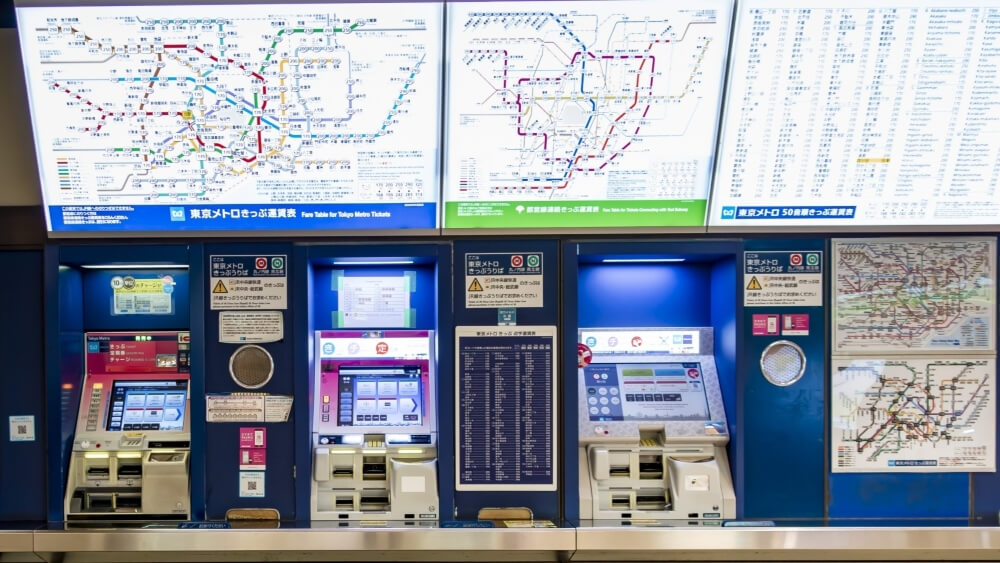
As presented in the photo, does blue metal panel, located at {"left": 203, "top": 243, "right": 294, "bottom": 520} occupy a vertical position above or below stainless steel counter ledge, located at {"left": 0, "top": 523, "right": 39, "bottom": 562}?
above

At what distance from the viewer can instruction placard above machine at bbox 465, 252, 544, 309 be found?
3105 mm

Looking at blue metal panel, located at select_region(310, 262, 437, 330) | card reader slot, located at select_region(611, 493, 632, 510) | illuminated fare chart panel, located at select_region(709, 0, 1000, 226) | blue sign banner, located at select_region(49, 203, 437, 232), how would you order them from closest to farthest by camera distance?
illuminated fare chart panel, located at select_region(709, 0, 1000, 226)
blue sign banner, located at select_region(49, 203, 437, 232)
card reader slot, located at select_region(611, 493, 632, 510)
blue metal panel, located at select_region(310, 262, 437, 330)

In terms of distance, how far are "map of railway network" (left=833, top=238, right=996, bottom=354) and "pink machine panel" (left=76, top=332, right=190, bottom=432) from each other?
123 inches

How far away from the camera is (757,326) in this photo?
3.13 m

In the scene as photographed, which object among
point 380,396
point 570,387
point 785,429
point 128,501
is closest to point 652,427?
point 570,387

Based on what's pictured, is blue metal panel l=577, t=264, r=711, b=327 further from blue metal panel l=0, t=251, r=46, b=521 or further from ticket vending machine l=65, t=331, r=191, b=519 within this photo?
blue metal panel l=0, t=251, r=46, b=521

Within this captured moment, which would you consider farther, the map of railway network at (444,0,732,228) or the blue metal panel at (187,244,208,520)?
the blue metal panel at (187,244,208,520)

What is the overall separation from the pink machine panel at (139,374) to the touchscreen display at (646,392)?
6.44ft

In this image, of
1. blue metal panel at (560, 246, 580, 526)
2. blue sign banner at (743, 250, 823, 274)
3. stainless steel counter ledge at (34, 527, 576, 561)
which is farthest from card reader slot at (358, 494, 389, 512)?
blue sign banner at (743, 250, 823, 274)

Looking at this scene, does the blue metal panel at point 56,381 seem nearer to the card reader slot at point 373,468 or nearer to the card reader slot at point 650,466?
the card reader slot at point 373,468

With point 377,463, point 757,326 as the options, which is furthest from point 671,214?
point 377,463

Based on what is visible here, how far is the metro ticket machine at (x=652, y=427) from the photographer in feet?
10.1

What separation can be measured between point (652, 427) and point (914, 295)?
54.4 inches

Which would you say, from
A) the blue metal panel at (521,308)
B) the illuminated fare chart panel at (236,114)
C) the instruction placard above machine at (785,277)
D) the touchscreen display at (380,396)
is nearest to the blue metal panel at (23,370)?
the illuminated fare chart panel at (236,114)
